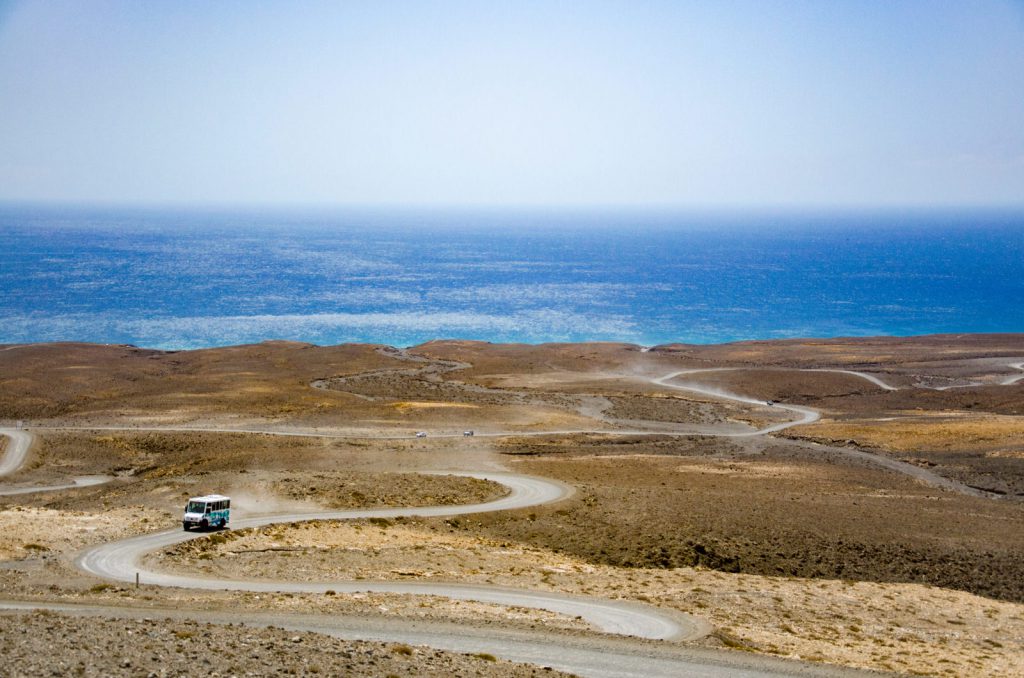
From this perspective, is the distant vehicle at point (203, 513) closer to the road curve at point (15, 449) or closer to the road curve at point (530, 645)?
the road curve at point (530, 645)

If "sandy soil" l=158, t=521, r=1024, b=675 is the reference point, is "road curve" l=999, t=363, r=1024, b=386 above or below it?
below

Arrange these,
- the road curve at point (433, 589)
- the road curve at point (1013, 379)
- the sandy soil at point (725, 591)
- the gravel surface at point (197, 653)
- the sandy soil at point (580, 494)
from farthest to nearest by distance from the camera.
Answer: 1. the road curve at point (1013, 379)
2. the sandy soil at point (580, 494)
3. the road curve at point (433, 589)
4. the sandy soil at point (725, 591)
5. the gravel surface at point (197, 653)

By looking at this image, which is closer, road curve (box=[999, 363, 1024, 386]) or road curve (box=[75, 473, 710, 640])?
road curve (box=[75, 473, 710, 640])

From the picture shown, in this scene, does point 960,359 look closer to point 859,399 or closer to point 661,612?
point 859,399

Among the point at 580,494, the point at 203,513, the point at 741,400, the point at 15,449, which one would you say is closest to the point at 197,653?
the point at 203,513

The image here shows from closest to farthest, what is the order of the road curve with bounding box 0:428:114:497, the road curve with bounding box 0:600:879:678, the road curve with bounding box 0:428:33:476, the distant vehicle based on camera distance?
1. the road curve with bounding box 0:600:879:678
2. the distant vehicle
3. the road curve with bounding box 0:428:114:497
4. the road curve with bounding box 0:428:33:476

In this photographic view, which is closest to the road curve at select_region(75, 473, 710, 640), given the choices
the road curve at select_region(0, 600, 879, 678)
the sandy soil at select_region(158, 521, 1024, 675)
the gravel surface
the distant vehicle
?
the distant vehicle

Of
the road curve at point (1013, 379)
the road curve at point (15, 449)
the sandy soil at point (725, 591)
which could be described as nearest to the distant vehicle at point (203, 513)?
the sandy soil at point (725, 591)

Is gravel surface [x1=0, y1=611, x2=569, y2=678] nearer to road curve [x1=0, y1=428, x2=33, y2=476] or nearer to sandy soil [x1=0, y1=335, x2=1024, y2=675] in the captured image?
sandy soil [x1=0, y1=335, x2=1024, y2=675]

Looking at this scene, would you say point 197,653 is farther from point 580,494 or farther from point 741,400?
point 741,400
